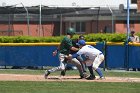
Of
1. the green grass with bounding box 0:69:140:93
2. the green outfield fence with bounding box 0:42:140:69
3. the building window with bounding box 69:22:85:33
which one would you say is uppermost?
the building window with bounding box 69:22:85:33

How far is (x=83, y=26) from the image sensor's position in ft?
136

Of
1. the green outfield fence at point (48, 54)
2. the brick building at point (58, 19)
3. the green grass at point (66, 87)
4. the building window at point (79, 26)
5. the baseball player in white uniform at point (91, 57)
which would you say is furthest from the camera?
the building window at point (79, 26)

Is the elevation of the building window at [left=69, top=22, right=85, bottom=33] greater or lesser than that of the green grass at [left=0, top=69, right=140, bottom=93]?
greater

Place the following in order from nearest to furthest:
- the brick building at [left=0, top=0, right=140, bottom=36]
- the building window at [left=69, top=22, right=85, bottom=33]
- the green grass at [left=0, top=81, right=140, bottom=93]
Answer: the green grass at [left=0, top=81, right=140, bottom=93] < the brick building at [left=0, top=0, right=140, bottom=36] < the building window at [left=69, top=22, right=85, bottom=33]

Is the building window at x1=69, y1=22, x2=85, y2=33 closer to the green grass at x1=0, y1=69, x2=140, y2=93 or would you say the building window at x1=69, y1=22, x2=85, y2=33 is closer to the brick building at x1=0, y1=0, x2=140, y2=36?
the brick building at x1=0, y1=0, x2=140, y2=36

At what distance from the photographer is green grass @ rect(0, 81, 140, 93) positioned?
1445 cm

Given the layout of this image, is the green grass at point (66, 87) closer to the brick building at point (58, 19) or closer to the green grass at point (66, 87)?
the green grass at point (66, 87)

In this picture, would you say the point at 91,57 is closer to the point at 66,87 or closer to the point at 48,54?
the point at 66,87

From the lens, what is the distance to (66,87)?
50.4 feet

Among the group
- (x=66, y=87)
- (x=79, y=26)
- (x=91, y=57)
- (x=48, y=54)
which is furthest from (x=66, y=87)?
(x=79, y=26)

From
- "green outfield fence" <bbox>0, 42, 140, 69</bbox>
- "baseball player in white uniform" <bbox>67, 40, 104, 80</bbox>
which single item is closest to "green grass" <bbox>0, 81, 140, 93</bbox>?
"baseball player in white uniform" <bbox>67, 40, 104, 80</bbox>

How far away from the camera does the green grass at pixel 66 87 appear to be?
14.5 m

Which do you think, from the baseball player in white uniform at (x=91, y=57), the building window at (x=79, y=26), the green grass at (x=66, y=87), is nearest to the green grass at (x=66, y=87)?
the green grass at (x=66, y=87)

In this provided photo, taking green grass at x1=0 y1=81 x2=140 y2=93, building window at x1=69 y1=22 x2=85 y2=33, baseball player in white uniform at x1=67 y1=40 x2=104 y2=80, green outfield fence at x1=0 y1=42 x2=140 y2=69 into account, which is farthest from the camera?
building window at x1=69 y1=22 x2=85 y2=33
